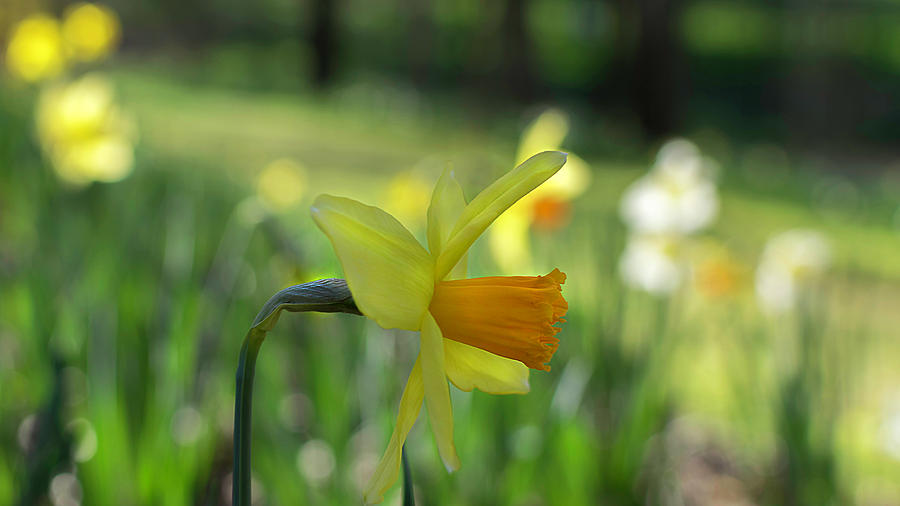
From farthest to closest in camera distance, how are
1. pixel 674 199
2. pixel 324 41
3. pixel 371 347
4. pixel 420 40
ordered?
pixel 420 40 < pixel 324 41 < pixel 674 199 < pixel 371 347

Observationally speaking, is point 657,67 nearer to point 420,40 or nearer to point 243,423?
point 420,40

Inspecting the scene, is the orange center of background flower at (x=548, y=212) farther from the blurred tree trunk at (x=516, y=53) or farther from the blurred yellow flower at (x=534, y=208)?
the blurred tree trunk at (x=516, y=53)

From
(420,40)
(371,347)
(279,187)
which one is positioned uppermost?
(420,40)

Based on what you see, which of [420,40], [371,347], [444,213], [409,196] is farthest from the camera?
[420,40]

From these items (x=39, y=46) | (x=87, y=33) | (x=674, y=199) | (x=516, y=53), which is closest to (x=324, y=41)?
(x=516, y=53)

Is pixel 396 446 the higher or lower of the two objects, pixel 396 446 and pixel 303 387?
the higher

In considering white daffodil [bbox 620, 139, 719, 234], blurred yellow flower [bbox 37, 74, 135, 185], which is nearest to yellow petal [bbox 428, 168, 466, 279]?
white daffodil [bbox 620, 139, 719, 234]

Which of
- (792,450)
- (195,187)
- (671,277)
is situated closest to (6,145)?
(195,187)

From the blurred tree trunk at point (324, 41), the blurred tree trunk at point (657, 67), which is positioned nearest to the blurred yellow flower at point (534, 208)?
the blurred tree trunk at point (657, 67)
